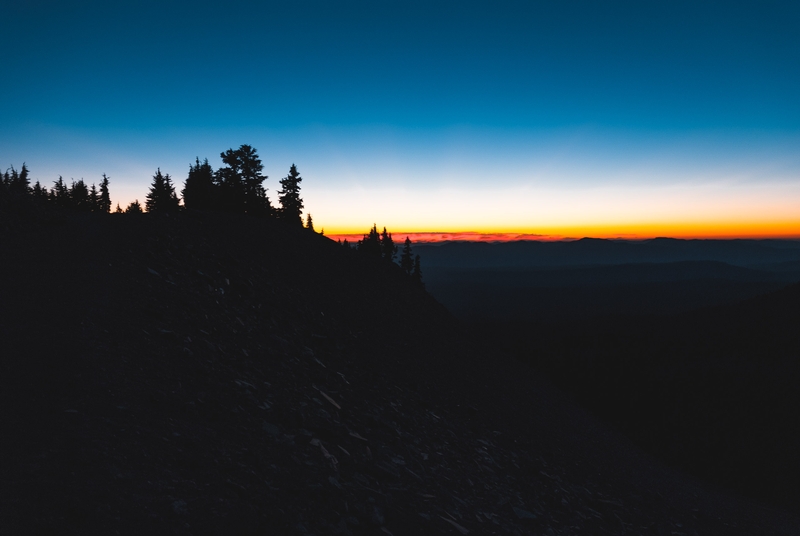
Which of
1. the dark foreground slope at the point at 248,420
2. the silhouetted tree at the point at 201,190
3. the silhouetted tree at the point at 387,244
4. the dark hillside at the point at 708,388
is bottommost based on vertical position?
the dark hillside at the point at 708,388

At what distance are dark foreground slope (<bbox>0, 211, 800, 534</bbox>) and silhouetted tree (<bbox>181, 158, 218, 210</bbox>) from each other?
2519 centimetres

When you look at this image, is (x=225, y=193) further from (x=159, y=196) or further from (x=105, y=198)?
(x=105, y=198)

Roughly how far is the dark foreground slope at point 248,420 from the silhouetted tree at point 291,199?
26.5m

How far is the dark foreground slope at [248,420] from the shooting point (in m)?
6.13

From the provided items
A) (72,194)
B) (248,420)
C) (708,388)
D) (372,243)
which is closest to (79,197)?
(72,194)

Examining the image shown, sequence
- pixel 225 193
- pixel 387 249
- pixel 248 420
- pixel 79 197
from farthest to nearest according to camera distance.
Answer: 1. pixel 387 249
2. pixel 79 197
3. pixel 225 193
4. pixel 248 420

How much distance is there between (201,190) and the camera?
48312 millimetres

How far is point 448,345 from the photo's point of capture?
25.8 metres

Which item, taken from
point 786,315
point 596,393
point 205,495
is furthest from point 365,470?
point 786,315

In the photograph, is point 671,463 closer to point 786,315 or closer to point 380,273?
point 380,273

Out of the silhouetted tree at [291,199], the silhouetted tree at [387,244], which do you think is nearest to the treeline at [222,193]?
the silhouetted tree at [291,199]

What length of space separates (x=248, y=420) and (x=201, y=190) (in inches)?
1867

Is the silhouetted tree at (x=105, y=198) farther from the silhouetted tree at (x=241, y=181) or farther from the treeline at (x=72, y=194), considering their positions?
the silhouetted tree at (x=241, y=181)

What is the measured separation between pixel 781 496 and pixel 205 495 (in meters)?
36.6
